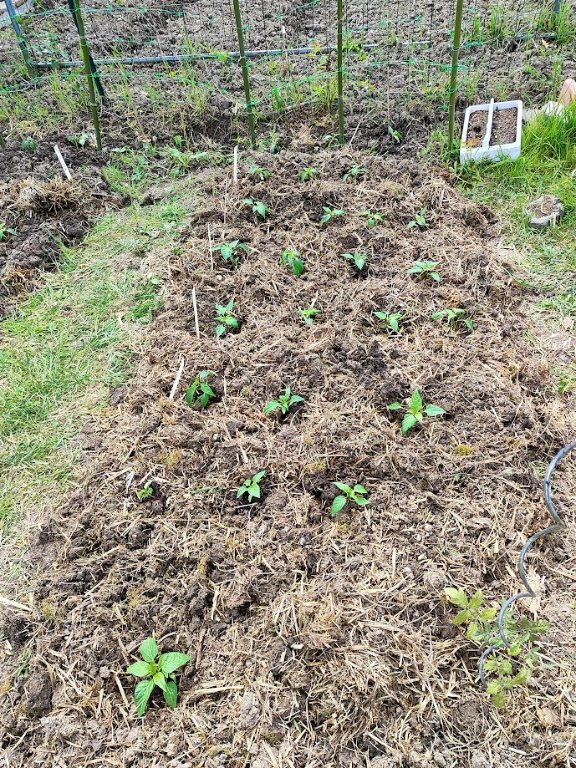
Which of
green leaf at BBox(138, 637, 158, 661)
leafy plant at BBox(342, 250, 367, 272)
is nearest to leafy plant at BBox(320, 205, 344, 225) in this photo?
leafy plant at BBox(342, 250, 367, 272)

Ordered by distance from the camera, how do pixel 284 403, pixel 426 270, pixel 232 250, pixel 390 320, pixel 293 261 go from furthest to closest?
pixel 232 250 → pixel 293 261 → pixel 426 270 → pixel 390 320 → pixel 284 403

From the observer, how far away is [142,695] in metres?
1.84

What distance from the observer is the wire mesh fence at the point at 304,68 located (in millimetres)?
4562

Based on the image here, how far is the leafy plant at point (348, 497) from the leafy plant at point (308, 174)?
2364mm

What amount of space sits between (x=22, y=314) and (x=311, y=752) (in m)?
2.88

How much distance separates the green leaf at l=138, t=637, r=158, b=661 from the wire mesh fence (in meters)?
3.74

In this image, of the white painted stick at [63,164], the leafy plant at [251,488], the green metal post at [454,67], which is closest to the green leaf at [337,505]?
the leafy plant at [251,488]

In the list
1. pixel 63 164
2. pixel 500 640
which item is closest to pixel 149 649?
pixel 500 640

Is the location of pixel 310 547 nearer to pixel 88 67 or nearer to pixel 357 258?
pixel 357 258

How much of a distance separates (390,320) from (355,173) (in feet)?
4.84

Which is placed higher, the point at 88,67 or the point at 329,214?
the point at 88,67

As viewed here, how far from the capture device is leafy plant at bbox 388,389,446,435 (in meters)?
2.43

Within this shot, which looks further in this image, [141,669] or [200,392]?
[200,392]

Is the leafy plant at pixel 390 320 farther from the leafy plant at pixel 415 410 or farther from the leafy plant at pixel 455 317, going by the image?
the leafy plant at pixel 415 410
